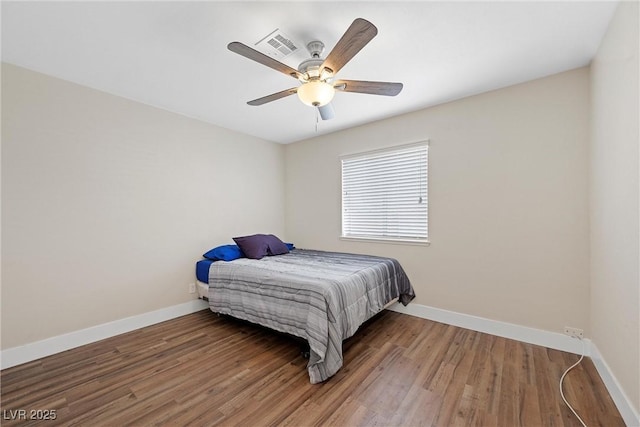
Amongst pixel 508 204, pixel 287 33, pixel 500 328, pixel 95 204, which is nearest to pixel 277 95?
pixel 287 33

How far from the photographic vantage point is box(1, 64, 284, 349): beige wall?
2.22 meters

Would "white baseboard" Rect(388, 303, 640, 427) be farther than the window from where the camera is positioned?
No

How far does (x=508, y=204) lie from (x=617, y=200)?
0.92 meters

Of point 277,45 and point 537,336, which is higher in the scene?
point 277,45

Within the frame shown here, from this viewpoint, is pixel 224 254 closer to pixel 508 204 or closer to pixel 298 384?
pixel 298 384

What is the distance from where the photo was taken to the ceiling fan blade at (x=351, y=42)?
1400 mm

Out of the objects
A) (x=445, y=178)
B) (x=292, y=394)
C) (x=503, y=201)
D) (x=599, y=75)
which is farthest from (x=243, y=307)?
(x=599, y=75)

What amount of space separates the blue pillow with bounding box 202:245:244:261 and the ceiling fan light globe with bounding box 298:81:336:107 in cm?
217

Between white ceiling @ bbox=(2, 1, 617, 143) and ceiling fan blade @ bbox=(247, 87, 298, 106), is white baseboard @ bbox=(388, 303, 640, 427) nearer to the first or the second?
white ceiling @ bbox=(2, 1, 617, 143)

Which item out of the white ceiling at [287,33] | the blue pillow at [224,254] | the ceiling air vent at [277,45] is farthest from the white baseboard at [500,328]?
the ceiling air vent at [277,45]

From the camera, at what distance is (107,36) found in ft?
6.15

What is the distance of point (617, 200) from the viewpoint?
170 cm

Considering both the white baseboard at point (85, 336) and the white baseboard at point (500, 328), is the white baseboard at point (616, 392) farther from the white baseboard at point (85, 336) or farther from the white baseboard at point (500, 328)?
the white baseboard at point (85, 336)

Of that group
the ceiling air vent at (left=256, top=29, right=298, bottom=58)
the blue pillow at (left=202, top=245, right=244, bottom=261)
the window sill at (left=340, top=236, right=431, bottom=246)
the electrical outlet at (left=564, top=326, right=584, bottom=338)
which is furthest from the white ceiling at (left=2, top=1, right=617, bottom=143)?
the electrical outlet at (left=564, top=326, right=584, bottom=338)
